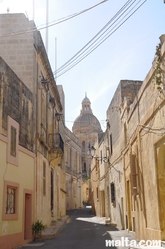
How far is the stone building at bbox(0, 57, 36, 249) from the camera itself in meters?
9.91

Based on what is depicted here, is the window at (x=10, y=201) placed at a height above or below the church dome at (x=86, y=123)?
below

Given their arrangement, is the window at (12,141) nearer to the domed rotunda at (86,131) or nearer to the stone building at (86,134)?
the stone building at (86,134)

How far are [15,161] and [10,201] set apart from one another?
4.23 ft

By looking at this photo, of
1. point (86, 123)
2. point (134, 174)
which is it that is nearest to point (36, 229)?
point (134, 174)

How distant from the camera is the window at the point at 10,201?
9870mm

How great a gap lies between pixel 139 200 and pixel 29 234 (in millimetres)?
4394

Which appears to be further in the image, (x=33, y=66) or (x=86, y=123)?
(x=86, y=123)

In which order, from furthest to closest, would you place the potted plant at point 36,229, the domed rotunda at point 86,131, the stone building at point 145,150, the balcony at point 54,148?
the domed rotunda at point 86,131 < the balcony at point 54,148 < the potted plant at point 36,229 < the stone building at point 145,150

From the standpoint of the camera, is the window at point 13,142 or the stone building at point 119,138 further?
the stone building at point 119,138

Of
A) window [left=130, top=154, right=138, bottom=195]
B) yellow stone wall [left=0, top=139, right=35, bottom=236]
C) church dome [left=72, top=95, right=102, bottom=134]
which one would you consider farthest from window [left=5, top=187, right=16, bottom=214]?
church dome [left=72, top=95, right=102, bottom=134]

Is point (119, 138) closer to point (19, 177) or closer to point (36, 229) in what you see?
point (36, 229)

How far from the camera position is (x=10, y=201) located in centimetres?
1057

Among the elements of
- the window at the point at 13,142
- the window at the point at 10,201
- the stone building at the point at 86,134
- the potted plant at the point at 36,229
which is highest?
the stone building at the point at 86,134

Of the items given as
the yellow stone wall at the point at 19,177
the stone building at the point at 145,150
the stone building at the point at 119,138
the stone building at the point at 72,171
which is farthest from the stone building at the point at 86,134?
the yellow stone wall at the point at 19,177
